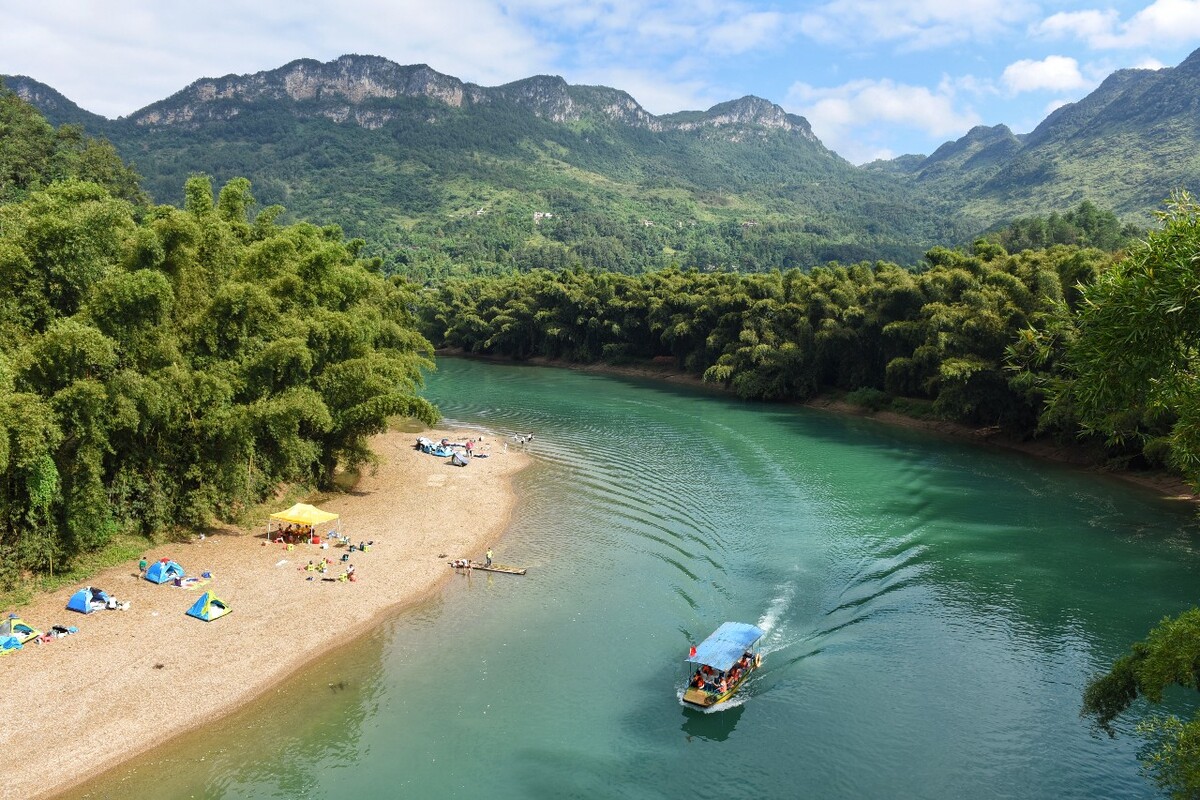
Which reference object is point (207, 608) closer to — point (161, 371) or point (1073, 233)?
point (161, 371)

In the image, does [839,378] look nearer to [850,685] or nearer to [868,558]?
[868,558]

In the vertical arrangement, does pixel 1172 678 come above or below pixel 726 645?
above

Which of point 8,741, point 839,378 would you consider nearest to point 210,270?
point 8,741

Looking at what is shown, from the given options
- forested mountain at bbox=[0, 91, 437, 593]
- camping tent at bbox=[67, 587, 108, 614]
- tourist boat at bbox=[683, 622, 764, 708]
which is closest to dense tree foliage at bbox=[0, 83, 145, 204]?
forested mountain at bbox=[0, 91, 437, 593]

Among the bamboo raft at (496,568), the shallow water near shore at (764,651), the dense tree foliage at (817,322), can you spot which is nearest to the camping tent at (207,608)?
the shallow water near shore at (764,651)

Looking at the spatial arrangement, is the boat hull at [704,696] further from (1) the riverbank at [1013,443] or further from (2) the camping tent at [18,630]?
(2) the camping tent at [18,630]

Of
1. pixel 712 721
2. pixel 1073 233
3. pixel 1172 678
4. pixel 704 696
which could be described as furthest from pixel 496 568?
pixel 1073 233
